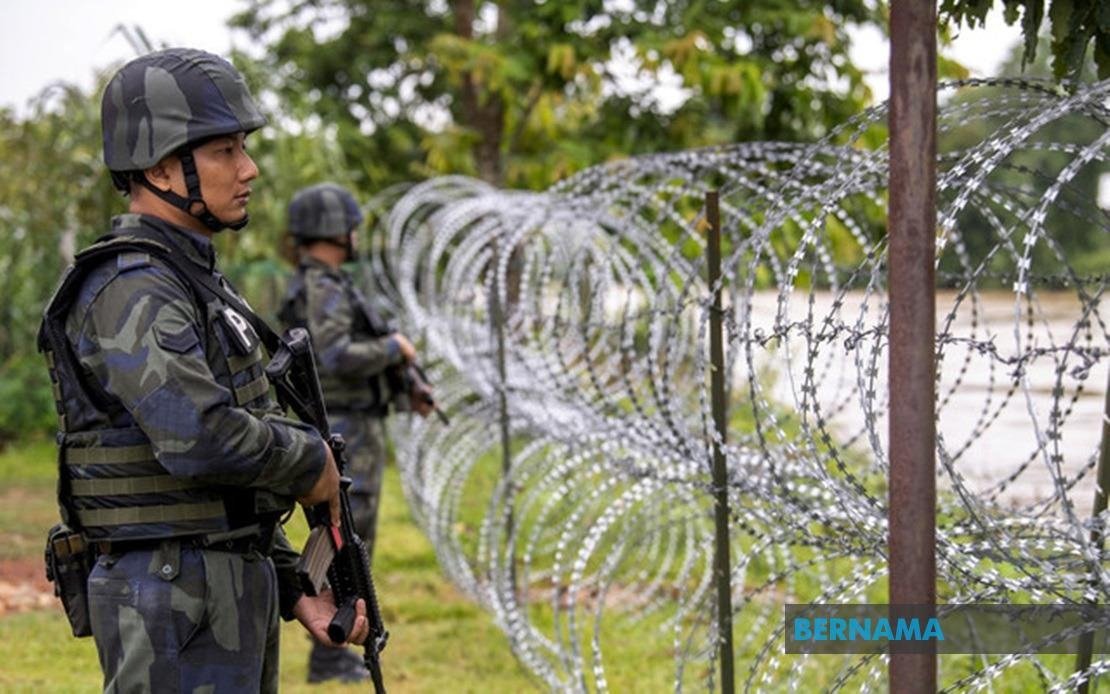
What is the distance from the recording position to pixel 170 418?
2.76m

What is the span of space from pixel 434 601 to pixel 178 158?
480cm

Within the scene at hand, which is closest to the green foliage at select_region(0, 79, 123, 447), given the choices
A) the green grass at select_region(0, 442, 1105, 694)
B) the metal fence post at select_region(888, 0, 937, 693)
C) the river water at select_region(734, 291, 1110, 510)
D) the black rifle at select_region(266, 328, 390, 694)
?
the green grass at select_region(0, 442, 1105, 694)

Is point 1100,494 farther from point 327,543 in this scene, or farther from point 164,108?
point 164,108

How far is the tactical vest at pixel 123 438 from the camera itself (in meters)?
2.88

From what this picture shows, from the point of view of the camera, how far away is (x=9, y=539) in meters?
8.90

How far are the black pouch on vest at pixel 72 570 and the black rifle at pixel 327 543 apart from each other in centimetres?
44

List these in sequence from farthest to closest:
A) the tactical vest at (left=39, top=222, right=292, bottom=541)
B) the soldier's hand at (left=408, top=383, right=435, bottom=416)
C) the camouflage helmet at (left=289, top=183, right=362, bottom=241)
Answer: the soldier's hand at (left=408, top=383, right=435, bottom=416)
the camouflage helmet at (left=289, top=183, right=362, bottom=241)
the tactical vest at (left=39, top=222, right=292, bottom=541)

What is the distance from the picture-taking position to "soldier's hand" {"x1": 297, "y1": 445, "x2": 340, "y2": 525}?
3010mm

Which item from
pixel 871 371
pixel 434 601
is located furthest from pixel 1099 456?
pixel 434 601

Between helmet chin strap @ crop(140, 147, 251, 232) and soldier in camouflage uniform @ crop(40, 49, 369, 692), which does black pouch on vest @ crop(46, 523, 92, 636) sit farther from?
helmet chin strap @ crop(140, 147, 251, 232)

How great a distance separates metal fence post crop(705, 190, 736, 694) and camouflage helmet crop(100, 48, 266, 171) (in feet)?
4.76

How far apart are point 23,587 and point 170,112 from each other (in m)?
5.47

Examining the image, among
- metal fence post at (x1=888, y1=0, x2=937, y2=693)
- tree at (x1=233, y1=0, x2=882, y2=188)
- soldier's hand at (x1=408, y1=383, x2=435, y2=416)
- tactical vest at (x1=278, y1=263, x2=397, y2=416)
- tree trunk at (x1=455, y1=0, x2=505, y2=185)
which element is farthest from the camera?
tree trunk at (x1=455, y1=0, x2=505, y2=185)

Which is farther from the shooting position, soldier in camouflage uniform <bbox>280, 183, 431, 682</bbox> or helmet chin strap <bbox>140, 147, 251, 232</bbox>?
soldier in camouflage uniform <bbox>280, 183, 431, 682</bbox>
